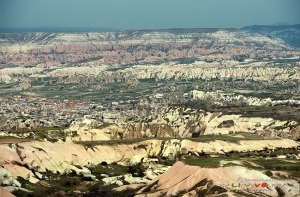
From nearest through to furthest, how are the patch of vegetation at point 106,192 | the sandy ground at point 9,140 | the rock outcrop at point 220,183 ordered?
the rock outcrop at point 220,183, the patch of vegetation at point 106,192, the sandy ground at point 9,140

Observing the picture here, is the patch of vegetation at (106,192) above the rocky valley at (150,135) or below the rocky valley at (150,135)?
above

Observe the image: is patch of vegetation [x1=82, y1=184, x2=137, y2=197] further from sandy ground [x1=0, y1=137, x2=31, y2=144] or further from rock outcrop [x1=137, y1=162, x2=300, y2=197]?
sandy ground [x1=0, y1=137, x2=31, y2=144]

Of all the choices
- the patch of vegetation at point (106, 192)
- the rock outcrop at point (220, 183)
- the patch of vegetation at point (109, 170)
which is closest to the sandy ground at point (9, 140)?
the patch of vegetation at point (109, 170)

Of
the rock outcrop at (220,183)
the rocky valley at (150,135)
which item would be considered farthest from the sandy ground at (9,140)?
the rock outcrop at (220,183)

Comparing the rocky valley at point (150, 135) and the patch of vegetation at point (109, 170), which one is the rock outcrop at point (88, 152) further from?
the patch of vegetation at point (109, 170)

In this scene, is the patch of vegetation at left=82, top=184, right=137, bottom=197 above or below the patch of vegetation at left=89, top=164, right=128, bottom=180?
above

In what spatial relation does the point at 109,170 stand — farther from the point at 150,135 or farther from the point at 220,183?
the point at 150,135

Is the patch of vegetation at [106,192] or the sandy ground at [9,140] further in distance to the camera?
the sandy ground at [9,140]

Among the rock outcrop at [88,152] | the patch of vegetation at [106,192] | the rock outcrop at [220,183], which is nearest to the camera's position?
the rock outcrop at [220,183]

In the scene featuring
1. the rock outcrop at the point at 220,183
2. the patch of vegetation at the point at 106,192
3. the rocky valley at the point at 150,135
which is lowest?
the rocky valley at the point at 150,135

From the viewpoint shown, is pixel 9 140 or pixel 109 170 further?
pixel 109 170

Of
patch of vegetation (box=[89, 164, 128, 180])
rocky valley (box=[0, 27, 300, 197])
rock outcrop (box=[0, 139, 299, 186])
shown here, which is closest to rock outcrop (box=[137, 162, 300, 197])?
rocky valley (box=[0, 27, 300, 197])

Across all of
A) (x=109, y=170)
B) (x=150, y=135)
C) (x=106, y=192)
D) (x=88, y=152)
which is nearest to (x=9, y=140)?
(x=88, y=152)
